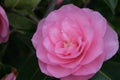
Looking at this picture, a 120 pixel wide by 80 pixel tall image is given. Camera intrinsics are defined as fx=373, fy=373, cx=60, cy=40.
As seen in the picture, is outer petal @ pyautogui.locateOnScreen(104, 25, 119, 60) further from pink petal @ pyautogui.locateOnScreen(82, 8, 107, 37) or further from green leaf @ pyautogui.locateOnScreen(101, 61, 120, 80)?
green leaf @ pyautogui.locateOnScreen(101, 61, 120, 80)

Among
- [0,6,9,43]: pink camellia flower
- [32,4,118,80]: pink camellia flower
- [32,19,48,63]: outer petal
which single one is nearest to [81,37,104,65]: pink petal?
[32,4,118,80]: pink camellia flower

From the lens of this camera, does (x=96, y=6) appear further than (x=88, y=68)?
Yes

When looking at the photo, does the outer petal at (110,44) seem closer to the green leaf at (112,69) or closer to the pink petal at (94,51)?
the pink petal at (94,51)

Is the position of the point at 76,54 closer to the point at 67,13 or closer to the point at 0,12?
the point at 67,13

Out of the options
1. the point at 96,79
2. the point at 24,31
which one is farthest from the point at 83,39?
the point at 24,31

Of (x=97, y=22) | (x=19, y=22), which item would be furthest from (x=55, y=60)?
(x=19, y=22)
